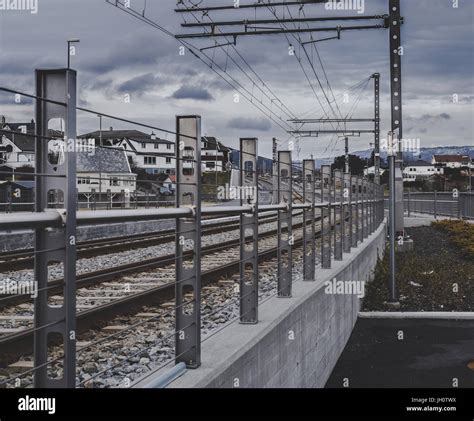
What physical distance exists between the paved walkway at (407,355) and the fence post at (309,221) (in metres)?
1.25

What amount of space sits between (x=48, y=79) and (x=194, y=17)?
15.1 metres

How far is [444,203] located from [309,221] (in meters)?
35.4

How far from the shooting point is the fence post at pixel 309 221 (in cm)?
850

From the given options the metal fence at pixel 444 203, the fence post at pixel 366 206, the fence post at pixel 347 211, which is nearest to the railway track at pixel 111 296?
the fence post at pixel 347 211

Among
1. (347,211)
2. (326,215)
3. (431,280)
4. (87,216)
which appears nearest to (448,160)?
(431,280)

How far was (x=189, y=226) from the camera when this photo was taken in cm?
427

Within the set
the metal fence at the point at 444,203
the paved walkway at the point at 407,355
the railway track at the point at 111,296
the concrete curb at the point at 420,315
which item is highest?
the metal fence at the point at 444,203

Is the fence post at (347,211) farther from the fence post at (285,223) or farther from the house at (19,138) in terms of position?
the house at (19,138)

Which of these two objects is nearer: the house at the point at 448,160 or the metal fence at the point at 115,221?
the metal fence at the point at 115,221

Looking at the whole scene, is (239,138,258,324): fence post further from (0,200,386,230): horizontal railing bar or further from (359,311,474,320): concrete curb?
(359,311,474,320): concrete curb

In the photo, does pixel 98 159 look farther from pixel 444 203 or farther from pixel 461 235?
pixel 444 203

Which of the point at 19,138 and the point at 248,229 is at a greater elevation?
the point at 19,138

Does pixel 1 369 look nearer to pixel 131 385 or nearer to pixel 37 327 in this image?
pixel 131 385
